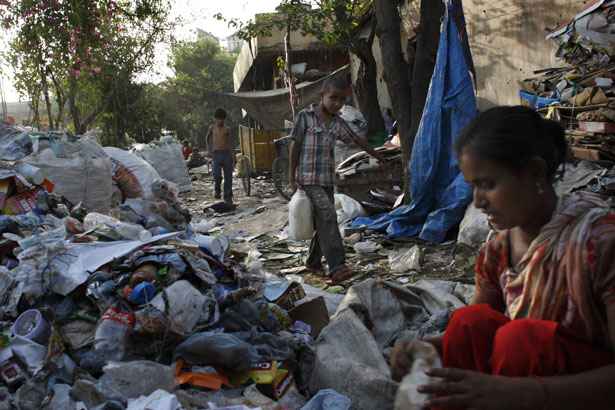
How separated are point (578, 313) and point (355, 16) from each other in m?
10.0

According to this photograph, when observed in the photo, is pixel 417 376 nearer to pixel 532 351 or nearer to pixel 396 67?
pixel 532 351

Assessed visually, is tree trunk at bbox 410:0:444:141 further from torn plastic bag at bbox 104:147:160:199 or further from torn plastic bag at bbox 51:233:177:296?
torn plastic bag at bbox 51:233:177:296

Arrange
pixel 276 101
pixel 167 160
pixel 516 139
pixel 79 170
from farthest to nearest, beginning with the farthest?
pixel 276 101, pixel 167 160, pixel 79 170, pixel 516 139

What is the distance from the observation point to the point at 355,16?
35.1ft

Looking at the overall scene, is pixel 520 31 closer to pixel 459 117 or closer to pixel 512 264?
pixel 459 117

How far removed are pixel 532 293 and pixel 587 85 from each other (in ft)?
11.6

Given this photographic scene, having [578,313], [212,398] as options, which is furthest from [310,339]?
[578,313]

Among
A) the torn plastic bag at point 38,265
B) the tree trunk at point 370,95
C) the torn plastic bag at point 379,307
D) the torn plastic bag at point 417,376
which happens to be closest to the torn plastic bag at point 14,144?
the torn plastic bag at point 38,265

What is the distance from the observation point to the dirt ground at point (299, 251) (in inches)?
186

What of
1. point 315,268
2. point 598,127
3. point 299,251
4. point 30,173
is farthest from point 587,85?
point 30,173

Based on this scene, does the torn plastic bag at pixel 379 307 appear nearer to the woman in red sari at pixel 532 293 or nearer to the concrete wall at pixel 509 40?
the woman in red sari at pixel 532 293

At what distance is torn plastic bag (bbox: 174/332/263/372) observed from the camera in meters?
2.59

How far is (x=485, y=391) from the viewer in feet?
3.96

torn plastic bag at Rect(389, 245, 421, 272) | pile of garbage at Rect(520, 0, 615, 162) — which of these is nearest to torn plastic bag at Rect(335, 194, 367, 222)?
torn plastic bag at Rect(389, 245, 421, 272)
